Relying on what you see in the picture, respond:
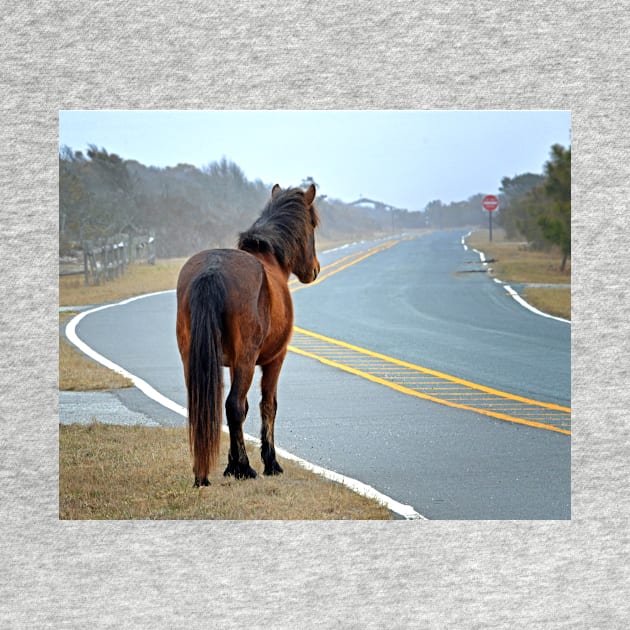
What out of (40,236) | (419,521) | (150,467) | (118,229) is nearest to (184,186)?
(118,229)

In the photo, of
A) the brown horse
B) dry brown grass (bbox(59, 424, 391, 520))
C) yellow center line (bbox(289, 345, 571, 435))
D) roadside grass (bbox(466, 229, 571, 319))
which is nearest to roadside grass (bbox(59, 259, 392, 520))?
dry brown grass (bbox(59, 424, 391, 520))

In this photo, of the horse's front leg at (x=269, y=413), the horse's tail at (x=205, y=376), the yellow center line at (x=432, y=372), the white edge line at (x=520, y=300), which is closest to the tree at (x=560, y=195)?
the white edge line at (x=520, y=300)

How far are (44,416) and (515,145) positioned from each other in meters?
2.56

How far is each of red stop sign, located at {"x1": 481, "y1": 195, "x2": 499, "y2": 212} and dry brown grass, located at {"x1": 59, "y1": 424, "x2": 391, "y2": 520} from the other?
1694 mm

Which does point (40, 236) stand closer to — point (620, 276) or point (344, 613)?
point (344, 613)

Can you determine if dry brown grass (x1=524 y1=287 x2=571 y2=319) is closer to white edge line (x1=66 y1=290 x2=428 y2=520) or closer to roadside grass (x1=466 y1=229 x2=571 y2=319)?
roadside grass (x1=466 y1=229 x2=571 y2=319)

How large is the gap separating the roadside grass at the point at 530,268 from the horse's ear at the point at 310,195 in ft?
3.35

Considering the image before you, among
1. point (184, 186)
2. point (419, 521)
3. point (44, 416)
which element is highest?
point (184, 186)

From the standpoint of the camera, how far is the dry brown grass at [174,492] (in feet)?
17.3

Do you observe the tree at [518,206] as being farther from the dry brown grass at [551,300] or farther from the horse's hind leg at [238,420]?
the horse's hind leg at [238,420]

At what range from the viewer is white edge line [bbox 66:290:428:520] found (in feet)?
17.7

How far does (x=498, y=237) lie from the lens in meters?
Result: 6.63

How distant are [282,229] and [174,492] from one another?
4.67 ft

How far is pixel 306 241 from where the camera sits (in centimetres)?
607
